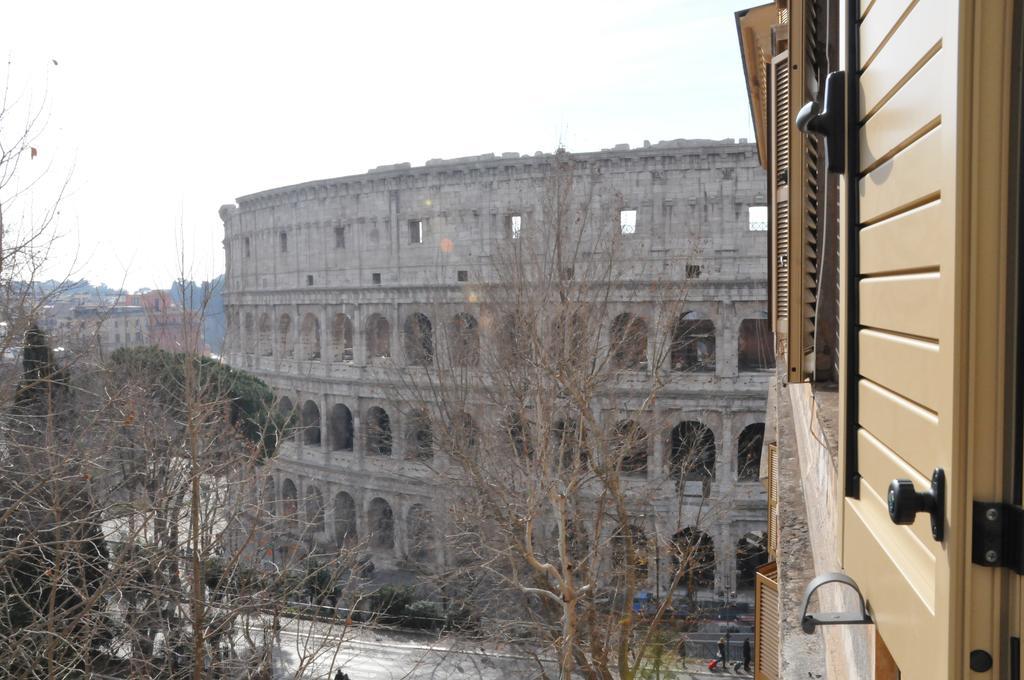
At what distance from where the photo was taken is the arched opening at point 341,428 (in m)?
32.8

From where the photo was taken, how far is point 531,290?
1739 centimetres

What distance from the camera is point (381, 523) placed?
30.6 metres

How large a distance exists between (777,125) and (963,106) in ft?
15.7

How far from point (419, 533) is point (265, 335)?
46.4ft

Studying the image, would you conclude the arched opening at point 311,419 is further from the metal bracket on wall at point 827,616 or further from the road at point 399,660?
the metal bracket on wall at point 827,616

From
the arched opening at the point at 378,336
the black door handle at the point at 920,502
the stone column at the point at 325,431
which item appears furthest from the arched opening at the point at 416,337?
the black door handle at the point at 920,502

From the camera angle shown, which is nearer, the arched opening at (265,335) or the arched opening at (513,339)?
the arched opening at (513,339)

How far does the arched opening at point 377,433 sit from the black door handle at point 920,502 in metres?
30.0

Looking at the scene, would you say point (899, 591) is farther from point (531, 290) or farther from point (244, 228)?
point (244, 228)

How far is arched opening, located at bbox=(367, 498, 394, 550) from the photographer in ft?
100.0

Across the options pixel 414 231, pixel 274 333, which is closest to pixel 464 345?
pixel 414 231

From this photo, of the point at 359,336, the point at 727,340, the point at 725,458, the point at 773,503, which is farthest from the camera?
the point at 359,336

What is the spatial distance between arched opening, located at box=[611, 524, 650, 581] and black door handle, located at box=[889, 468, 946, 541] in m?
12.0

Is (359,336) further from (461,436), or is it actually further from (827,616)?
(827,616)
